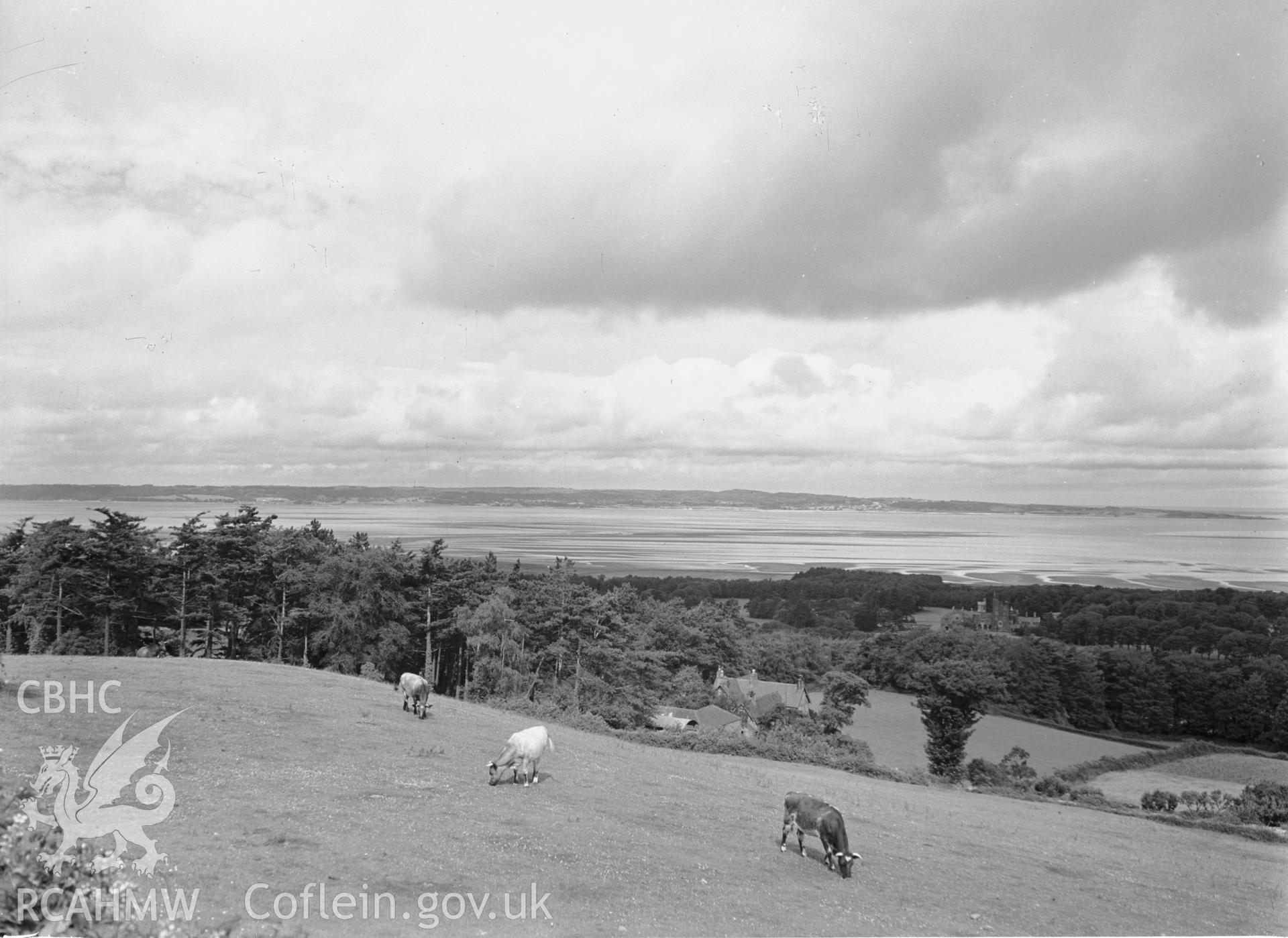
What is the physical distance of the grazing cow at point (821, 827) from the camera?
12297 mm

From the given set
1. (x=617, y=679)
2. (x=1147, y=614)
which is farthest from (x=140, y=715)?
(x=1147, y=614)

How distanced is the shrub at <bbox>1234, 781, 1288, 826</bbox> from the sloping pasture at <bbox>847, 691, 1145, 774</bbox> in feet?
56.9

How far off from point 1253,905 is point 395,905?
17642mm

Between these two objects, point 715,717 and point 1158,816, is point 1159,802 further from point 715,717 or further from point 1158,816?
point 715,717

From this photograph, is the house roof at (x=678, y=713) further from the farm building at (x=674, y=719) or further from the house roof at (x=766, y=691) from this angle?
the house roof at (x=766, y=691)

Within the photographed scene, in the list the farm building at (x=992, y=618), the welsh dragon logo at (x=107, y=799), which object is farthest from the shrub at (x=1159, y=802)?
the farm building at (x=992, y=618)

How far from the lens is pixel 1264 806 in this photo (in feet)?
102

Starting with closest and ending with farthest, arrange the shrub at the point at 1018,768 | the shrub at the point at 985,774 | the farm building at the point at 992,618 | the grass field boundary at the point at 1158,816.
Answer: the grass field boundary at the point at 1158,816 → the shrub at the point at 1018,768 → the shrub at the point at 985,774 → the farm building at the point at 992,618

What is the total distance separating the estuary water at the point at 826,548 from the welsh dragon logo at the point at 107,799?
35723 millimetres

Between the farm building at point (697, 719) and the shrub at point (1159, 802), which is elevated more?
the shrub at point (1159, 802)

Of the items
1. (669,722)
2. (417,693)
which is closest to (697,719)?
(669,722)

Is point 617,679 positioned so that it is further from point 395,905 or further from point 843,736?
point 395,905

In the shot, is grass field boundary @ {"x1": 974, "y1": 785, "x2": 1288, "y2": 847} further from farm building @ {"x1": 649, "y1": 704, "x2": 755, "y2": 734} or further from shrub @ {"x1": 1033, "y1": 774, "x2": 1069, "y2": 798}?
farm building @ {"x1": 649, "y1": 704, "x2": 755, "y2": 734}

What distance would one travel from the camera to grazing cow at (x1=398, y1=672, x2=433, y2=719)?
21.8 metres
